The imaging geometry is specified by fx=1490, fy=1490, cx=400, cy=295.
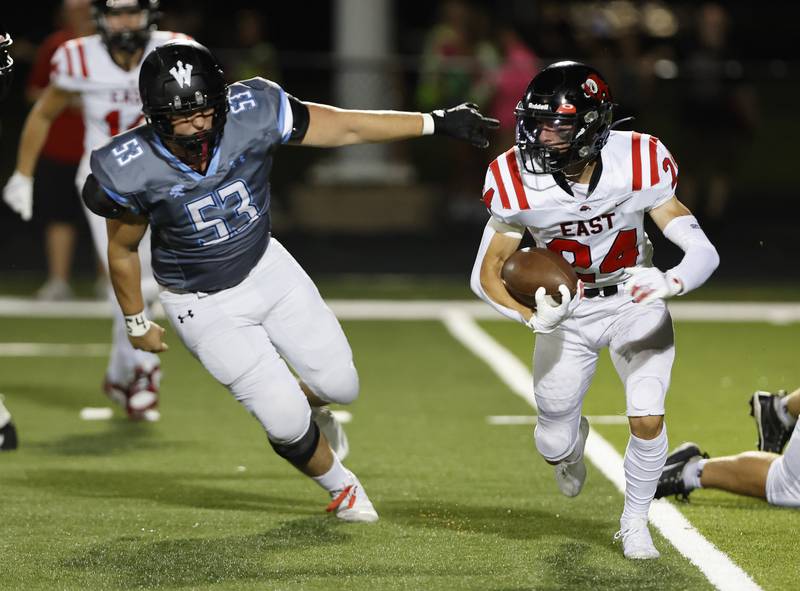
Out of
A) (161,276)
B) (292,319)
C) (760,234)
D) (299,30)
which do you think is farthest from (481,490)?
(299,30)

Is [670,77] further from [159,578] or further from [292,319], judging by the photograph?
[159,578]

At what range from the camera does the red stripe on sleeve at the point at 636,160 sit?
4.67 m

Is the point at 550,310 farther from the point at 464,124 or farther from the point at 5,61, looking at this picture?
the point at 5,61

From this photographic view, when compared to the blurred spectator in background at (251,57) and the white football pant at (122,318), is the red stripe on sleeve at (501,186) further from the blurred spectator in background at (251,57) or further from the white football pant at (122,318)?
the blurred spectator in background at (251,57)

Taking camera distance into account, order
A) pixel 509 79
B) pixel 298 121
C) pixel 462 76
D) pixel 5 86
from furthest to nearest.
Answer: pixel 462 76 → pixel 509 79 → pixel 5 86 → pixel 298 121

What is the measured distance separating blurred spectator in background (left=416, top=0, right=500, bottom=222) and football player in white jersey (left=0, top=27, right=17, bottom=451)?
7.60 metres

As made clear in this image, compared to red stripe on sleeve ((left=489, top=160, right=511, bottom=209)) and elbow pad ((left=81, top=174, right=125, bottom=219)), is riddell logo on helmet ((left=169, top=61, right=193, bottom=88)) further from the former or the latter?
red stripe on sleeve ((left=489, top=160, right=511, bottom=209))

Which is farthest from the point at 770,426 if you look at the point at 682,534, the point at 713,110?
the point at 713,110

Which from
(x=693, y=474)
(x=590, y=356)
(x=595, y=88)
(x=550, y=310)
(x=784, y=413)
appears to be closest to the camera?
(x=550, y=310)

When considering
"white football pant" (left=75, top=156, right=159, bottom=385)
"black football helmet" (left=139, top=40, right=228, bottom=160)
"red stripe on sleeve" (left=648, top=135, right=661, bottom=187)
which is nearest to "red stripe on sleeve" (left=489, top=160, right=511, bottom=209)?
"red stripe on sleeve" (left=648, top=135, right=661, bottom=187)

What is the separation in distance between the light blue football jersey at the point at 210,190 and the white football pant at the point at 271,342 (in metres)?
0.07

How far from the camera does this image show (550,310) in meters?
4.47

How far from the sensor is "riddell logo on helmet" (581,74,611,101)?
4613 millimetres

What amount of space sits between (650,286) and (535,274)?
1.22ft
